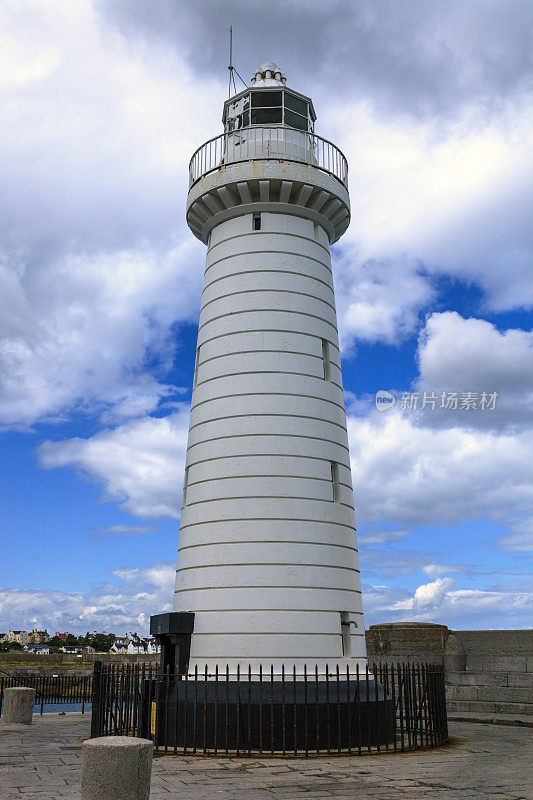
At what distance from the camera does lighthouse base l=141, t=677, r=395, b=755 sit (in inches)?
563

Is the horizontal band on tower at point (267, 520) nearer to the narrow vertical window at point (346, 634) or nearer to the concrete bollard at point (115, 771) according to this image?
the narrow vertical window at point (346, 634)

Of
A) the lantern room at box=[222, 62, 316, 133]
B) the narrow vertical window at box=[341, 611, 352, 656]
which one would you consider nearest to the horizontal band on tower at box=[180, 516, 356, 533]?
the narrow vertical window at box=[341, 611, 352, 656]

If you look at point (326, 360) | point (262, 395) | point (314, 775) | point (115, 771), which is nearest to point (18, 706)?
point (262, 395)

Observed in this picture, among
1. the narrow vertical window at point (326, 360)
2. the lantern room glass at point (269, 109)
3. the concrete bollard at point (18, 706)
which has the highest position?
the lantern room glass at point (269, 109)

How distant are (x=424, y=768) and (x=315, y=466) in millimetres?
6822

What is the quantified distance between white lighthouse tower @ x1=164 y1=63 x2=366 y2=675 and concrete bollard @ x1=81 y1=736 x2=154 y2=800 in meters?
6.95

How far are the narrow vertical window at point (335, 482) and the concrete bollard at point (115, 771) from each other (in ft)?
30.8

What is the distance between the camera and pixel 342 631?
16.5 meters

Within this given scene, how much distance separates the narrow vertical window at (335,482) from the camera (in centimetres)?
1742

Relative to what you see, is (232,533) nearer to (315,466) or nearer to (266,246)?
(315,466)

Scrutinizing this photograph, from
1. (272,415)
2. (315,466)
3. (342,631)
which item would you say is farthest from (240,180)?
(342,631)

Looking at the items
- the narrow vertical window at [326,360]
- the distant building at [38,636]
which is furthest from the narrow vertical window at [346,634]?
the distant building at [38,636]

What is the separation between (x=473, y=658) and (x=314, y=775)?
41.7ft

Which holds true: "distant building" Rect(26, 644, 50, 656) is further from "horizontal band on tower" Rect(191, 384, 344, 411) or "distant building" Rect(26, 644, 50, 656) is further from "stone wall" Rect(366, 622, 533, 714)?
"horizontal band on tower" Rect(191, 384, 344, 411)
